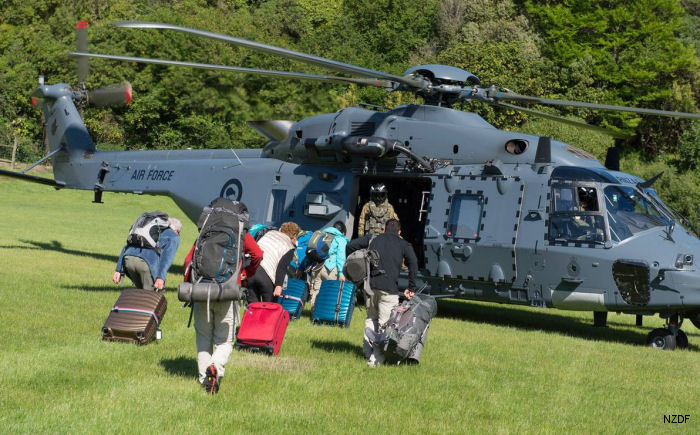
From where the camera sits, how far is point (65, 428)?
6199mm

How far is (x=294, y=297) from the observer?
12672mm

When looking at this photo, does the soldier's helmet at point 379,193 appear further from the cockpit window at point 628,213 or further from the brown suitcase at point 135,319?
the brown suitcase at point 135,319

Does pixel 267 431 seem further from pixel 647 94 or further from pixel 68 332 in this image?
pixel 647 94

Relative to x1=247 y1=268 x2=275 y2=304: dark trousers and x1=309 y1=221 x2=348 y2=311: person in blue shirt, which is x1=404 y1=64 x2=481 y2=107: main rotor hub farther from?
x1=247 y1=268 x2=275 y2=304: dark trousers

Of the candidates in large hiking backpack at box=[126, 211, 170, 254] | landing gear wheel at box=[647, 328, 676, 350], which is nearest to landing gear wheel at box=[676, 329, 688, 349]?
landing gear wheel at box=[647, 328, 676, 350]

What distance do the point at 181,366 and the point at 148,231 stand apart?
8.77 ft

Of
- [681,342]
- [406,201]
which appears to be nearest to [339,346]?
[681,342]

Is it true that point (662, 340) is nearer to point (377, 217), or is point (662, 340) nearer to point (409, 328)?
point (377, 217)

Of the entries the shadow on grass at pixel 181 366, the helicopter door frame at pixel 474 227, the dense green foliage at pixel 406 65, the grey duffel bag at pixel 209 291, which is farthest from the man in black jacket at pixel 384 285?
the dense green foliage at pixel 406 65

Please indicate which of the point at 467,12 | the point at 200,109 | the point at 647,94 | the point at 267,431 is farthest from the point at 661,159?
the point at 267,431

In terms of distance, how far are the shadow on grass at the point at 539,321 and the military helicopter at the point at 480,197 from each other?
498mm

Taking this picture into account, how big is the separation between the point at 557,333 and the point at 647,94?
1490 inches

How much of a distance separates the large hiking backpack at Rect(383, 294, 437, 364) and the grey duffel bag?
2.43 meters

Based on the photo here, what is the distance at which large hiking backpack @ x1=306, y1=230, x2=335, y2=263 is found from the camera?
13.5m
